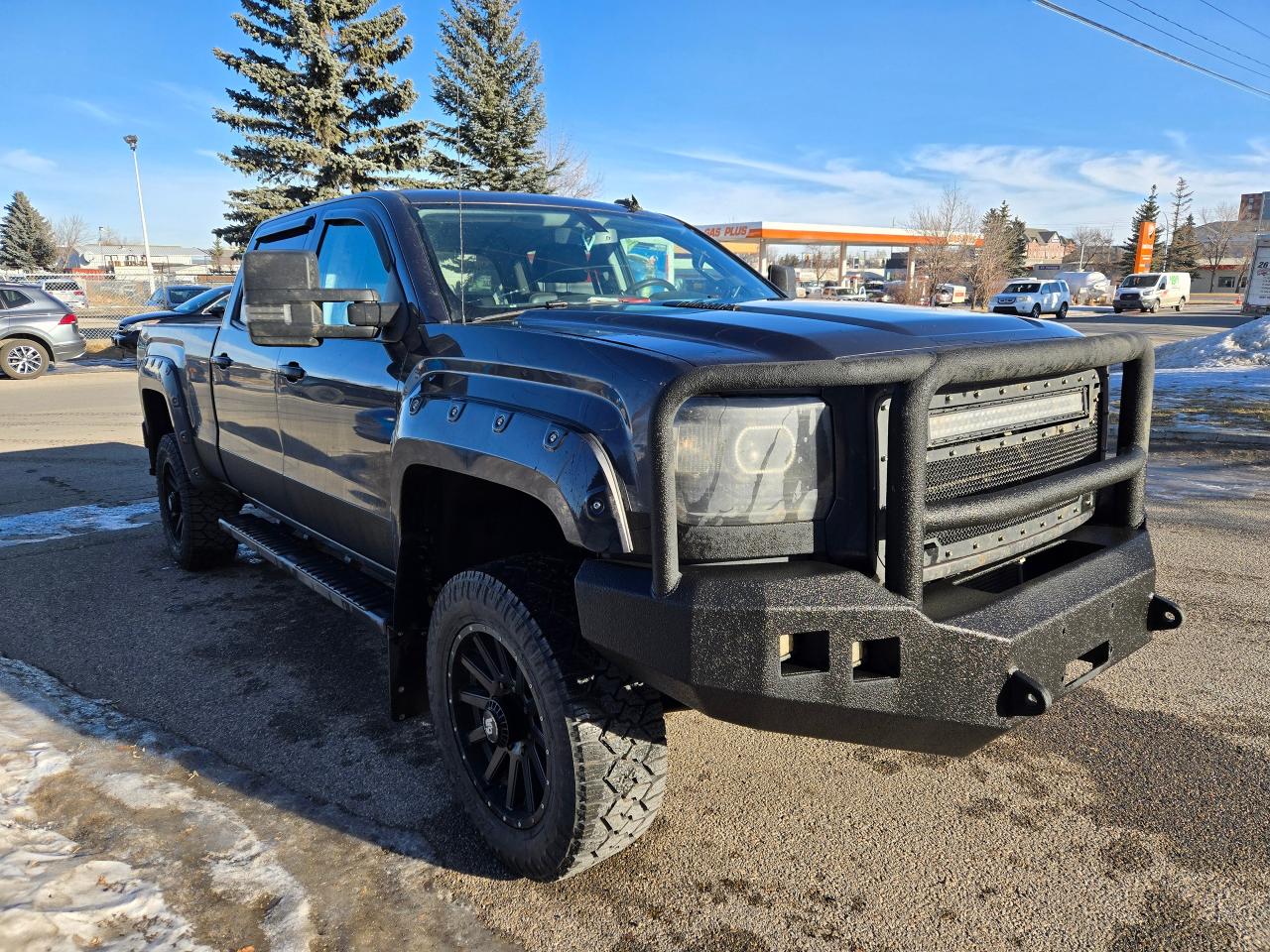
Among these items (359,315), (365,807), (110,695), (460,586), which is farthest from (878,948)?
(110,695)

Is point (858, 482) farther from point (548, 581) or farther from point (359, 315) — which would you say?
point (359, 315)

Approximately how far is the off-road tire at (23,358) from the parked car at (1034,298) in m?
31.0

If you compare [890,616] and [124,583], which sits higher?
[890,616]

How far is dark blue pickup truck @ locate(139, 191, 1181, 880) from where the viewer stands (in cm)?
197

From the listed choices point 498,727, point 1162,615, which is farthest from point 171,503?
point 1162,615

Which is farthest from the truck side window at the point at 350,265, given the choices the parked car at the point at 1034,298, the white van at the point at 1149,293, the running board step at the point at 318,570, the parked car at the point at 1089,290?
the parked car at the point at 1089,290

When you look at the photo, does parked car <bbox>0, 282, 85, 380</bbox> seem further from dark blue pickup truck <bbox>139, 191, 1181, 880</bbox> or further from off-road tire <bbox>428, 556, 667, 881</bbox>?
off-road tire <bbox>428, 556, 667, 881</bbox>

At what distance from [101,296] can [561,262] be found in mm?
43596

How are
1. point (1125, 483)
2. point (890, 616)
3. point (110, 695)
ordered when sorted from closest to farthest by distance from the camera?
point (890, 616) → point (1125, 483) → point (110, 695)

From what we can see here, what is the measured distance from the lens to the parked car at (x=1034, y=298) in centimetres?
3572

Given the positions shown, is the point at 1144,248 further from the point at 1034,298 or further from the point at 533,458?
the point at 533,458

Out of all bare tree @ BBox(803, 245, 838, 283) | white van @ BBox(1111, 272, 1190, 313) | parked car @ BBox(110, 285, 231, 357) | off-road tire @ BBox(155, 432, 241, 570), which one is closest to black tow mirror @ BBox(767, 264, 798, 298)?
off-road tire @ BBox(155, 432, 241, 570)

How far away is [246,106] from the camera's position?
2306 centimetres

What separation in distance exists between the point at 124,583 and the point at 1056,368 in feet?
16.6
